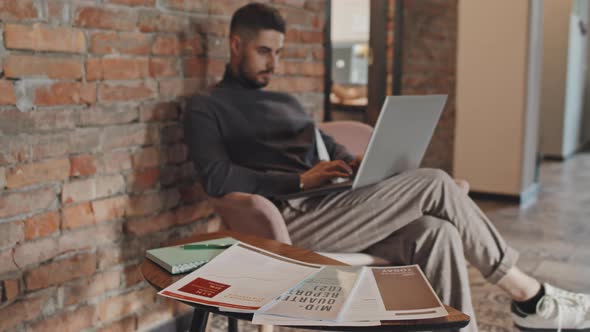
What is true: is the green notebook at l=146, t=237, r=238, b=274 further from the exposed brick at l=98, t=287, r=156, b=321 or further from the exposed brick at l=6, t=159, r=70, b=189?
the exposed brick at l=98, t=287, r=156, b=321

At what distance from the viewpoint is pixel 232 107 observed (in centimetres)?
188

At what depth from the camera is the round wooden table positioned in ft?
2.72

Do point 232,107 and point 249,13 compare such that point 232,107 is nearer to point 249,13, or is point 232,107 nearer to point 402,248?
point 249,13

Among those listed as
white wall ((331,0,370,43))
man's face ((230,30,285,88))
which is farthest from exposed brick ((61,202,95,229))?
white wall ((331,0,370,43))

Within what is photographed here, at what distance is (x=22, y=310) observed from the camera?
5.05 feet

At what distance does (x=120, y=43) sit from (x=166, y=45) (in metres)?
0.19

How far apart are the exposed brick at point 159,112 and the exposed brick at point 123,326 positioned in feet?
2.08

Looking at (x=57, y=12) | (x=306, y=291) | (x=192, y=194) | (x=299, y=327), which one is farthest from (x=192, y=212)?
(x=299, y=327)

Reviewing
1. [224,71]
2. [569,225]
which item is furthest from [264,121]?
[569,225]

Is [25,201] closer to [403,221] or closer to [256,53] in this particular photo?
[256,53]

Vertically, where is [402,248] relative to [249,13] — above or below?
below

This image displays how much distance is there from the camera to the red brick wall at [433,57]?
13.6 feet

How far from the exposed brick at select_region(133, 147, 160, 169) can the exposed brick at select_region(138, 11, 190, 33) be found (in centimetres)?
38

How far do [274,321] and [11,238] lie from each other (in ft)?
3.13
